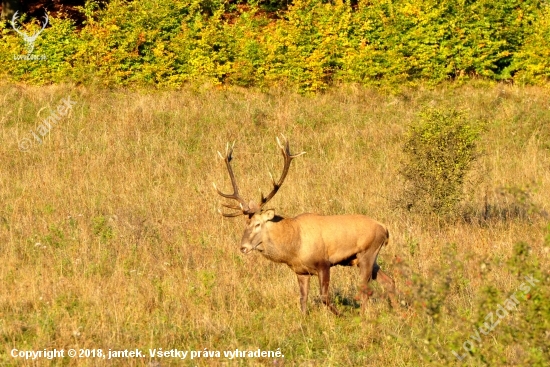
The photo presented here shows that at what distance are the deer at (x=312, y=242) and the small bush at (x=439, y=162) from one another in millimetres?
3881

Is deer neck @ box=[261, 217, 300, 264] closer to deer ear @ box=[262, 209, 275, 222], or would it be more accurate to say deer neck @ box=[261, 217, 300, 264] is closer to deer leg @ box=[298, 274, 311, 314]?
deer ear @ box=[262, 209, 275, 222]

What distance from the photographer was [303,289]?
10094mm

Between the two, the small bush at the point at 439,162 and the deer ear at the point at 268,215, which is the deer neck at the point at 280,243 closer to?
the deer ear at the point at 268,215

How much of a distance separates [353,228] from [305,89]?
36.6ft

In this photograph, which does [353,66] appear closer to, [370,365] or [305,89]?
[305,89]

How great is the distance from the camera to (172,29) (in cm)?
2264

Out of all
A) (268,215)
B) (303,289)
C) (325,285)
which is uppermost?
(268,215)

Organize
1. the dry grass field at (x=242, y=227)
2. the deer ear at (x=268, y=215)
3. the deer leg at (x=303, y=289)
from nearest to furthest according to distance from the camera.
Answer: the dry grass field at (x=242, y=227) → the deer leg at (x=303, y=289) → the deer ear at (x=268, y=215)

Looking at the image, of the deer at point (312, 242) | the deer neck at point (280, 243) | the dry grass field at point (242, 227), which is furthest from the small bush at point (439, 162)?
the deer neck at point (280, 243)

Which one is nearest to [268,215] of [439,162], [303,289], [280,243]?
[280,243]

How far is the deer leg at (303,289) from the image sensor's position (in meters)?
9.99

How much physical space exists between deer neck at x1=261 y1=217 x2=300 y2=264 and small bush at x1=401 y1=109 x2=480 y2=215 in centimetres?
445

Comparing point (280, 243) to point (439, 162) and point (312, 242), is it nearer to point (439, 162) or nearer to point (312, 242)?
point (312, 242)

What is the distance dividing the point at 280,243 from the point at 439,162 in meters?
4.96
